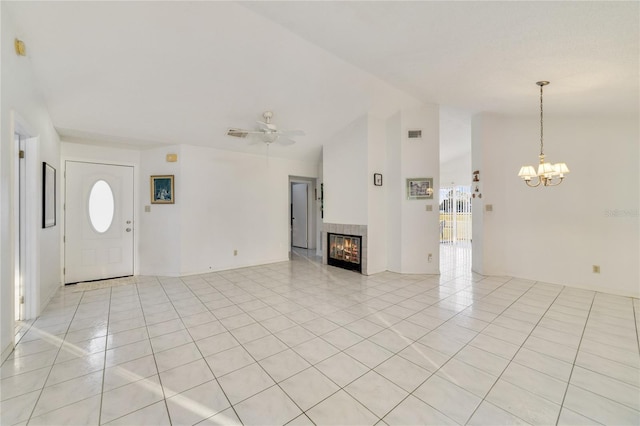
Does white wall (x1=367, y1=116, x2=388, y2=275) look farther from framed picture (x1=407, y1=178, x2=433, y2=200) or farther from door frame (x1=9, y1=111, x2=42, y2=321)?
door frame (x1=9, y1=111, x2=42, y2=321)

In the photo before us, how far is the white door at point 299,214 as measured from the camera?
26.3 ft

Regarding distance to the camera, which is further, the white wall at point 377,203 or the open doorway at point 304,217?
the open doorway at point 304,217

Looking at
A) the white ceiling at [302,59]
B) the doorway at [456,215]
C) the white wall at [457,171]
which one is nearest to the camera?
the white ceiling at [302,59]

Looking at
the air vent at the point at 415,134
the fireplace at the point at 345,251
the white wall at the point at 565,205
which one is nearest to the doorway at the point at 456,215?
the white wall at the point at 565,205

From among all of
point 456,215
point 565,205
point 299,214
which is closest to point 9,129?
point 299,214

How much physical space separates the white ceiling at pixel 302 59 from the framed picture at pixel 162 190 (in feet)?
2.38

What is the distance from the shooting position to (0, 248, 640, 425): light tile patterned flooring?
164 cm

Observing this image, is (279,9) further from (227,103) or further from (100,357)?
(100,357)

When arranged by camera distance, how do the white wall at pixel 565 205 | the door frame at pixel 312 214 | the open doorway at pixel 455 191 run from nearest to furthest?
the white wall at pixel 565 205 < the open doorway at pixel 455 191 < the door frame at pixel 312 214

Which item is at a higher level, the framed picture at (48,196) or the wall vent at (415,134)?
the wall vent at (415,134)

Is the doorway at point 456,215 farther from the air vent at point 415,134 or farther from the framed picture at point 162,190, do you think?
the framed picture at point 162,190

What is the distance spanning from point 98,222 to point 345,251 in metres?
4.56

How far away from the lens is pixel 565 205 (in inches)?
168

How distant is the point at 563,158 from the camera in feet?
14.0
